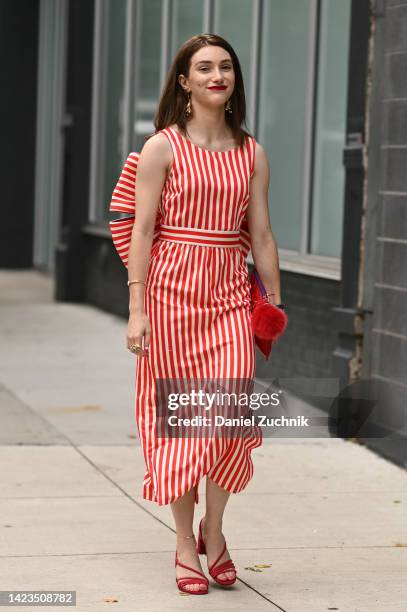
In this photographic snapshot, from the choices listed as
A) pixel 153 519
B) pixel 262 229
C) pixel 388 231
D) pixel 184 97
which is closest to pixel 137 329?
pixel 262 229

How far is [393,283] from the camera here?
732 centimetres

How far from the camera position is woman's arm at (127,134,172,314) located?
15.7ft

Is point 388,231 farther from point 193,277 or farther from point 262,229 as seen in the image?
point 193,277

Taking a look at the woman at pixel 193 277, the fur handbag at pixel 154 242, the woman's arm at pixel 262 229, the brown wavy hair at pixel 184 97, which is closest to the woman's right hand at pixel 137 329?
the woman at pixel 193 277

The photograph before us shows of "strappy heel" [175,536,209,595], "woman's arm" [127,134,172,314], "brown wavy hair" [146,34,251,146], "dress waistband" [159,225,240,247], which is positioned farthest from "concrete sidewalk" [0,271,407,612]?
"brown wavy hair" [146,34,251,146]

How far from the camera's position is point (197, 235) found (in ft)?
15.8

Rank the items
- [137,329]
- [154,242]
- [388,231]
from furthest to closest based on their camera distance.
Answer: [388,231]
[154,242]
[137,329]

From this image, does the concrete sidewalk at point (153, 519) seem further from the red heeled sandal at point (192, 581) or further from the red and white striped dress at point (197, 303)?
the red and white striped dress at point (197, 303)

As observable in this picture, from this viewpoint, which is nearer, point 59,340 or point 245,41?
point 245,41

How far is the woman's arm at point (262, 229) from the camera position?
4.93 meters

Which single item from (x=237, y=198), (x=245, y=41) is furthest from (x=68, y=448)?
(x=245, y=41)

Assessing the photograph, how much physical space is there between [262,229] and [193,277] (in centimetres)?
34

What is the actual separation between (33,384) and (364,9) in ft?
11.9

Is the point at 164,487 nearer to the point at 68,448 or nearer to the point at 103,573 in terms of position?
the point at 103,573
